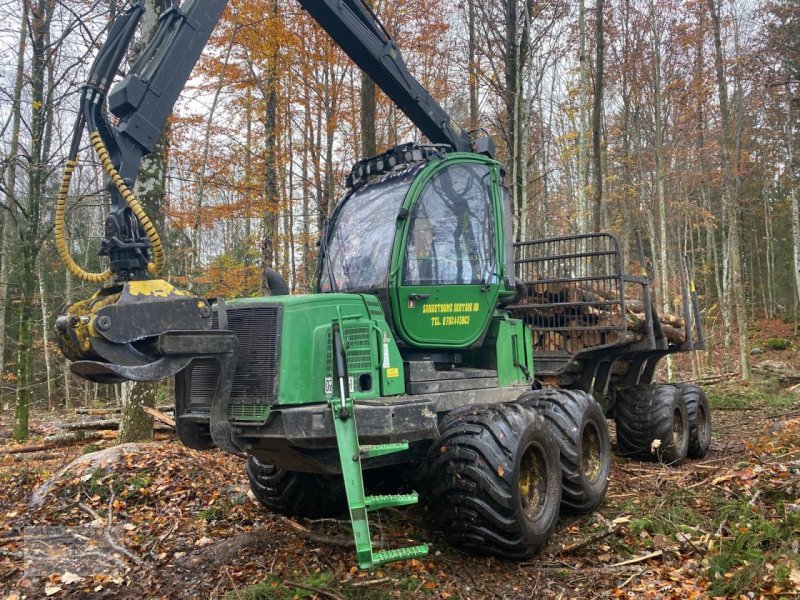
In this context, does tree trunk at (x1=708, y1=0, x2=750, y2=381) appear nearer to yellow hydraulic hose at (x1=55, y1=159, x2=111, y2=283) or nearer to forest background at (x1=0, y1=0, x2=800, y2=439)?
forest background at (x1=0, y1=0, x2=800, y2=439)

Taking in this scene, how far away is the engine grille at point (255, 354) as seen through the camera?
159 inches

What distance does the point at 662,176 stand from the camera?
1892cm

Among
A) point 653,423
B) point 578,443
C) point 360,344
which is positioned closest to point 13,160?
point 360,344

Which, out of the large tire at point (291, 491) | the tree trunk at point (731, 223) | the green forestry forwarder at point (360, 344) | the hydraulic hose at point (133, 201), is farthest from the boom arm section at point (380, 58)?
the tree trunk at point (731, 223)

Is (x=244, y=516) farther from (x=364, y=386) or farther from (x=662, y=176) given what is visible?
(x=662, y=176)

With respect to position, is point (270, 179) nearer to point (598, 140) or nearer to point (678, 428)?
point (598, 140)

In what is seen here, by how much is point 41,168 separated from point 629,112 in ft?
67.5

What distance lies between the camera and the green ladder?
3.56 metres

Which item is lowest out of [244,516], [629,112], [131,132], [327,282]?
[244,516]

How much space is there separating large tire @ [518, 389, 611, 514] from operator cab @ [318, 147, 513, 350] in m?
0.81

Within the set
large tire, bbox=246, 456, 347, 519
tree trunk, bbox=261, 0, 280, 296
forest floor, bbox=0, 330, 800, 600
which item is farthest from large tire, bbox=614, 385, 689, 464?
tree trunk, bbox=261, 0, 280, 296

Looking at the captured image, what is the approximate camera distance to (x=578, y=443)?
5230 mm

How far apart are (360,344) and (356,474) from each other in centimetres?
90

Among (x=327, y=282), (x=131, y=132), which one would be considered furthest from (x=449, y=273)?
(x=131, y=132)
